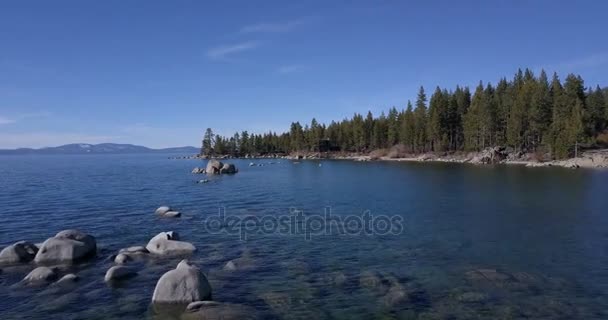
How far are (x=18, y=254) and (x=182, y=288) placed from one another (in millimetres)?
11723

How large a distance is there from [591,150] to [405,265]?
109 meters

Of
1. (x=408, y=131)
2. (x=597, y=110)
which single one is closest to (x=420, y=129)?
(x=408, y=131)

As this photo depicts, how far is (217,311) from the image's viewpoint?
49.4 ft

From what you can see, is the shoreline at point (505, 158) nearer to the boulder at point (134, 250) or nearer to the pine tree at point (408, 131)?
the pine tree at point (408, 131)

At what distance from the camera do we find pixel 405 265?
70.1ft

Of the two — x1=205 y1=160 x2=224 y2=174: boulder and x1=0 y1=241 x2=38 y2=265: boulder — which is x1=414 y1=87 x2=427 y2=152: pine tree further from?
x1=0 y1=241 x2=38 y2=265: boulder

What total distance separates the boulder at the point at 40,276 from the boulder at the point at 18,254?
3255mm

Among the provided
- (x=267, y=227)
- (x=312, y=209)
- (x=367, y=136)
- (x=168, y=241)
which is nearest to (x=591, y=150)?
(x=367, y=136)

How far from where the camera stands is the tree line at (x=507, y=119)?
106 m

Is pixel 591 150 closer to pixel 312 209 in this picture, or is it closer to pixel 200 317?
pixel 312 209

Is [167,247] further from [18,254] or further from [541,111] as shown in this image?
[541,111]
